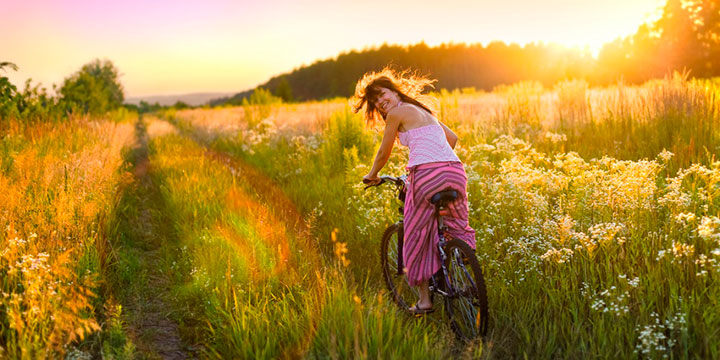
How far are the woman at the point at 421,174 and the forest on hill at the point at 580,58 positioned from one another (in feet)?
89.5

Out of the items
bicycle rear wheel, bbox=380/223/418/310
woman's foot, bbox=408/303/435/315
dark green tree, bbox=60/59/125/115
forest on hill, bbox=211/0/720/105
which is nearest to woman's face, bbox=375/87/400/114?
bicycle rear wheel, bbox=380/223/418/310

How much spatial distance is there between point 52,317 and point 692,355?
163 inches

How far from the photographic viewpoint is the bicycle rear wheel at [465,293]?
3398 millimetres

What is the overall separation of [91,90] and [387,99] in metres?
34.8

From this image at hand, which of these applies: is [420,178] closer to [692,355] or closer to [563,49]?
[692,355]

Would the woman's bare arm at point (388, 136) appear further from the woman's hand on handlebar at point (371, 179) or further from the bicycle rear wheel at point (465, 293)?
the bicycle rear wheel at point (465, 293)

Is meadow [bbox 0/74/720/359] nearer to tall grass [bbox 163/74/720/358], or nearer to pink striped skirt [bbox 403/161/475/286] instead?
tall grass [bbox 163/74/720/358]

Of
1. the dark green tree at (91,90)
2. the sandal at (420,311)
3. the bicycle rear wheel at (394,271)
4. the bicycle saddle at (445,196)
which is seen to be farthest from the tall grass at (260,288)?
the dark green tree at (91,90)

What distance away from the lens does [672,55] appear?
4597 cm

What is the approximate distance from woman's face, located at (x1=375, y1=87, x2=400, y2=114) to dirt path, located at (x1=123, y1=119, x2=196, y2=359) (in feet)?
8.34

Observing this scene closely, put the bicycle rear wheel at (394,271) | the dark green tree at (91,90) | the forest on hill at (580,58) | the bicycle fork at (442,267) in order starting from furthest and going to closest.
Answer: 1. the forest on hill at (580,58)
2. the dark green tree at (91,90)
3. the bicycle rear wheel at (394,271)
4. the bicycle fork at (442,267)

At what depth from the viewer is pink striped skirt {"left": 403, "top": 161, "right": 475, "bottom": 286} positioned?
3.83 meters

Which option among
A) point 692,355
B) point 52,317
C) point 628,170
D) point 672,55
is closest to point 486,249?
point 628,170

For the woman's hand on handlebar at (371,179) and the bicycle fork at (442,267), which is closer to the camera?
the bicycle fork at (442,267)
